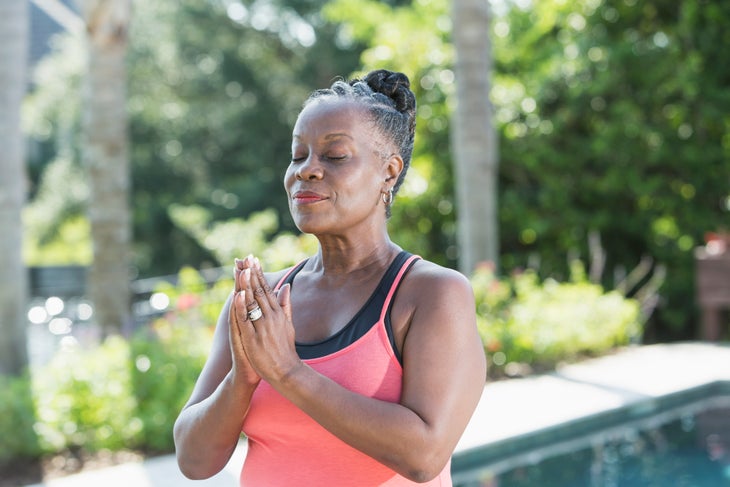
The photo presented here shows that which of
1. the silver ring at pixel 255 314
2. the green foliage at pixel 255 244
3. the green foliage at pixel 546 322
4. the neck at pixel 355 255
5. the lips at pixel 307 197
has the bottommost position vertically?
the green foliage at pixel 546 322

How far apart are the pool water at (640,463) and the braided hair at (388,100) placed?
4.03m

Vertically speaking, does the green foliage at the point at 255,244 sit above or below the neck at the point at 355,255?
below

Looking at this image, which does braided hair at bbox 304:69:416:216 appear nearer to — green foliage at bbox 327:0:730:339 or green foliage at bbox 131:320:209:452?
green foliage at bbox 131:320:209:452

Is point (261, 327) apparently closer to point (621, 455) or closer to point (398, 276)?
point (398, 276)

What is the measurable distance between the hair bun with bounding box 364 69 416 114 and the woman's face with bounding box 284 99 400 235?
11 cm

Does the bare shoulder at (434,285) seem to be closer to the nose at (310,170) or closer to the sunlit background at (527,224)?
the nose at (310,170)

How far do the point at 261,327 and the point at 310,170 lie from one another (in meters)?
0.32

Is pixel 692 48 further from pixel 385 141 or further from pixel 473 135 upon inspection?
pixel 385 141

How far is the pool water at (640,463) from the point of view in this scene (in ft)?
18.6

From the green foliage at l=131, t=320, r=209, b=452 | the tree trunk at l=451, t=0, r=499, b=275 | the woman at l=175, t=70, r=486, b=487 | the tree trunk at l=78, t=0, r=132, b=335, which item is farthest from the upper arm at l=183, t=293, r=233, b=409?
the tree trunk at l=451, t=0, r=499, b=275

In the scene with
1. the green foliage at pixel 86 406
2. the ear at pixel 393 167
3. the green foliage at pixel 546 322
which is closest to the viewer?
the ear at pixel 393 167

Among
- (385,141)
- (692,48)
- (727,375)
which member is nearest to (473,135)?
(727,375)

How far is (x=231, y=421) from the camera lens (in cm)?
171

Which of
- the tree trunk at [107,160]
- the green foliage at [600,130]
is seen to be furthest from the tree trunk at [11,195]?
the green foliage at [600,130]
